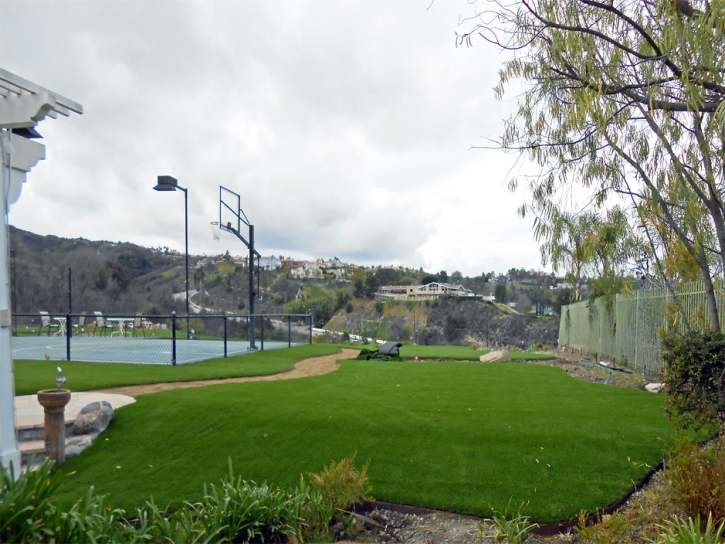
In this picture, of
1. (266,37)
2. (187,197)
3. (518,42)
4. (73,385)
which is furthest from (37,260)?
(518,42)

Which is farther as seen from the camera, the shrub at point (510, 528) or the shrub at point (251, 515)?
the shrub at point (510, 528)

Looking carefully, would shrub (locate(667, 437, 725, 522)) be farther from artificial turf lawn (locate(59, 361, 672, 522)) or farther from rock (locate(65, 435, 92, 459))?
rock (locate(65, 435, 92, 459))

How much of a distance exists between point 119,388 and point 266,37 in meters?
6.46

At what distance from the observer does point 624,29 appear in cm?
546

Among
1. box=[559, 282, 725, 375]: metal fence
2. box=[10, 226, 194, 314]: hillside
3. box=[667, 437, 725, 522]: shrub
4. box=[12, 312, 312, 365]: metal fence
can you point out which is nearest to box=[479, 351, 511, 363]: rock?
box=[559, 282, 725, 375]: metal fence

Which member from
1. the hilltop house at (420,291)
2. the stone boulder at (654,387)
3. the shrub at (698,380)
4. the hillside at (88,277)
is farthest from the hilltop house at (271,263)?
the shrub at (698,380)

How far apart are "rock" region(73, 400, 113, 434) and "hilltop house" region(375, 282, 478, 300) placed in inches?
1204

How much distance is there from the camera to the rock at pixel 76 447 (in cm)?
553

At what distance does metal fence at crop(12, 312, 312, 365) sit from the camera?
12508 millimetres

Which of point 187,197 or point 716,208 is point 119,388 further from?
point 187,197

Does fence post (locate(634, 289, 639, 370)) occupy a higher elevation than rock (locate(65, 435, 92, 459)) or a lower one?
higher

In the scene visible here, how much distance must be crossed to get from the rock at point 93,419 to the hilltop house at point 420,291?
100 ft

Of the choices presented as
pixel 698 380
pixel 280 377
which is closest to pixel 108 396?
pixel 280 377

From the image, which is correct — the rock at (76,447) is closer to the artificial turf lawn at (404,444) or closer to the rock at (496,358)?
the artificial turf lawn at (404,444)
